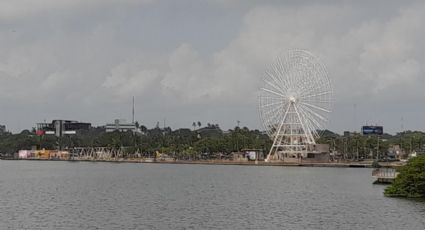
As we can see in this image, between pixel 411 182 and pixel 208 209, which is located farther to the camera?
pixel 411 182

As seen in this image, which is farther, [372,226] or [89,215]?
[89,215]

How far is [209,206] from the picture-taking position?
8156 cm

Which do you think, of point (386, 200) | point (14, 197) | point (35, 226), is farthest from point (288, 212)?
point (14, 197)

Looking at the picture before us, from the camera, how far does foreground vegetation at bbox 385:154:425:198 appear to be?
284 ft

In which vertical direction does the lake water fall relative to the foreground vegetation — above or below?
below

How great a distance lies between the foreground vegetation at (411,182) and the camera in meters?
86.5

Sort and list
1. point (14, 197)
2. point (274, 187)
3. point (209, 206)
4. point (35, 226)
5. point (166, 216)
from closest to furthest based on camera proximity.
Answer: point (35, 226) → point (166, 216) → point (209, 206) → point (14, 197) → point (274, 187)

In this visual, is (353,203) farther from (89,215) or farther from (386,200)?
(89,215)

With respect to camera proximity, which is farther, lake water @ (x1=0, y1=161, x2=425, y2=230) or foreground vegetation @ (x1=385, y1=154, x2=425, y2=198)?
foreground vegetation @ (x1=385, y1=154, x2=425, y2=198)

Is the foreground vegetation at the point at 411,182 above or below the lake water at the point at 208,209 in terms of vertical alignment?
above

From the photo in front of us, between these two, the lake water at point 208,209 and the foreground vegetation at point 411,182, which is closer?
the lake water at point 208,209

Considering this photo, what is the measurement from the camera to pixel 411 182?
8800 centimetres

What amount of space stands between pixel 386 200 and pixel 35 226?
134 feet

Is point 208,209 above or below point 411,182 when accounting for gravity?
below
